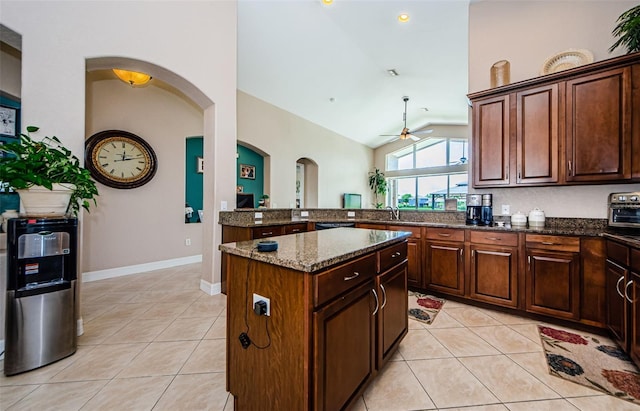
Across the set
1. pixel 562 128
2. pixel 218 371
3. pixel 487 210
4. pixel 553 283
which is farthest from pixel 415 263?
pixel 218 371

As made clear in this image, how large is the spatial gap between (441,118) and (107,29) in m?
8.44

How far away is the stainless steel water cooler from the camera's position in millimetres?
1675

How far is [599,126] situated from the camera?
2.35 metres

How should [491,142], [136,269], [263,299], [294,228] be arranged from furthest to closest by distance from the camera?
[136,269] < [294,228] < [491,142] < [263,299]

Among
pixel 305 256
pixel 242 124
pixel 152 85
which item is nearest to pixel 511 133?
pixel 305 256

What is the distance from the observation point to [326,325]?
1.12 m

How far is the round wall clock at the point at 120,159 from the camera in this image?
3781mm

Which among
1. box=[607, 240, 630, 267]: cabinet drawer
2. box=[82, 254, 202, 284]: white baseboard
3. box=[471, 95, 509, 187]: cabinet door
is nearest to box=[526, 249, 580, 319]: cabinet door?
box=[607, 240, 630, 267]: cabinet drawer

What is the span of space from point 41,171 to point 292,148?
5070 mm

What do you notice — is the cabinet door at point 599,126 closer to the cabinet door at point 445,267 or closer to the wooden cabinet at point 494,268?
the wooden cabinet at point 494,268

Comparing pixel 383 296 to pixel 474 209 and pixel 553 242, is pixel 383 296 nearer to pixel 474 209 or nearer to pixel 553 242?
pixel 553 242

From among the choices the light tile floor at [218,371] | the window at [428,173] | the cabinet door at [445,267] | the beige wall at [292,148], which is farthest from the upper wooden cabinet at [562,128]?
the window at [428,173]

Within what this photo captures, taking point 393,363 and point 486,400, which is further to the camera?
point 393,363

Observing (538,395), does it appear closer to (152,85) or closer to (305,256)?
(305,256)
